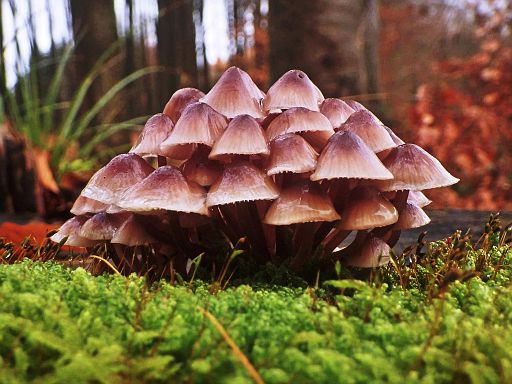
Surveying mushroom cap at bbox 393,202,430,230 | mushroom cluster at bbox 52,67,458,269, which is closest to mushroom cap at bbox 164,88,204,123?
mushroom cluster at bbox 52,67,458,269

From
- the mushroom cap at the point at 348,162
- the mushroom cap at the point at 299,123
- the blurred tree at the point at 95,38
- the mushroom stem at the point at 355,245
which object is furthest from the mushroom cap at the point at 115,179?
the blurred tree at the point at 95,38

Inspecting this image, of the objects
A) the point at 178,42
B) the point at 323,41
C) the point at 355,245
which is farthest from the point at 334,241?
the point at 178,42

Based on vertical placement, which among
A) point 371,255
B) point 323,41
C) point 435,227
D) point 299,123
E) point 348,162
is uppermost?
point 323,41

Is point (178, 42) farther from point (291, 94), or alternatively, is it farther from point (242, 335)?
point (242, 335)

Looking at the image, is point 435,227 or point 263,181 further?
point 435,227

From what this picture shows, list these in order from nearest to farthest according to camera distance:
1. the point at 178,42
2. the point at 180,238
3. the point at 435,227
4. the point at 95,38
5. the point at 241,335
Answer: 1. the point at 241,335
2. the point at 180,238
3. the point at 435,227
4. the point at 95,38
5. the point at 178,42

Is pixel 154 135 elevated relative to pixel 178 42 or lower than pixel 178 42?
lower

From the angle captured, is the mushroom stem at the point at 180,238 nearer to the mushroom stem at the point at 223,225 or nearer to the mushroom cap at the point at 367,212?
the mushroom stem at the point at 223,225
